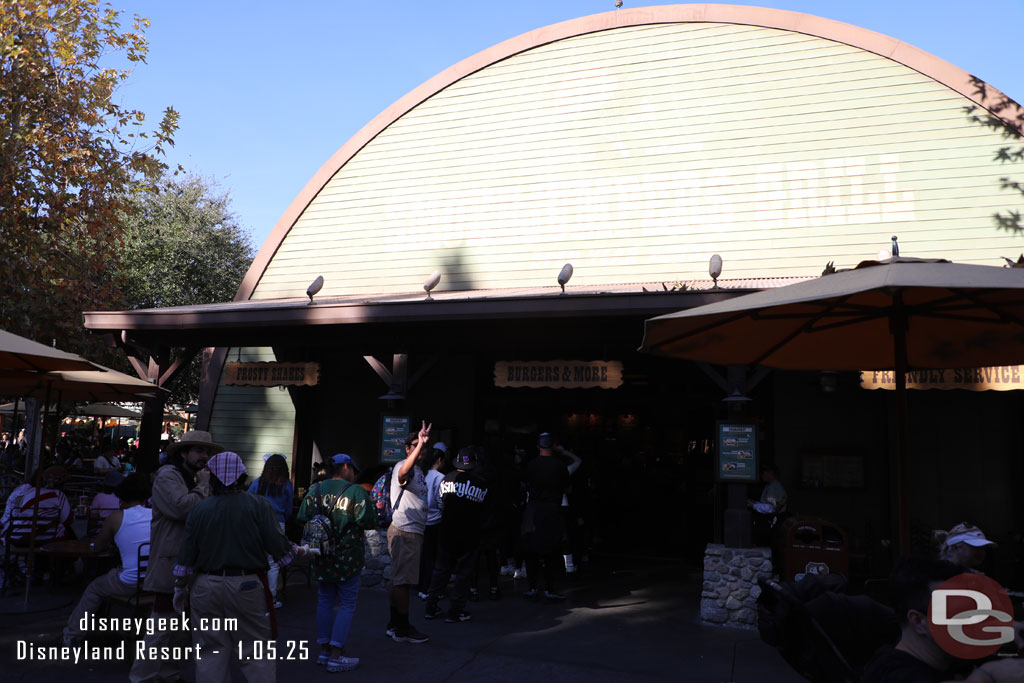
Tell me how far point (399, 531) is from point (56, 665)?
9.11 ft

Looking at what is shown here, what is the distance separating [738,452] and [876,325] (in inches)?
138

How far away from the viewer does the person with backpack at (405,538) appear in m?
6.41

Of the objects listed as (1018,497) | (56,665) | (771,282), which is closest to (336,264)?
(771,282)

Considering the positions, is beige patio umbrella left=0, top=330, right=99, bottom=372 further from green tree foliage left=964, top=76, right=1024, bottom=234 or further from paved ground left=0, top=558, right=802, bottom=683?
green tree foliage left=964, top=76, right=1024, bottom=234

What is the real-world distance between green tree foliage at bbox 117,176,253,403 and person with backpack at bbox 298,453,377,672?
1869 cm

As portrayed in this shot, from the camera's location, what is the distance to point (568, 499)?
995 cm

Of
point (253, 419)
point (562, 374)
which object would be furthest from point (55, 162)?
point (562, 374)

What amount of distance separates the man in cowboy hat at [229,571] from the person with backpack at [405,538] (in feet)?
5.83

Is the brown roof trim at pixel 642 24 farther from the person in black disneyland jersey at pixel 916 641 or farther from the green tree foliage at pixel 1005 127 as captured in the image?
the person in black disneyland jersey at pixel 916 641

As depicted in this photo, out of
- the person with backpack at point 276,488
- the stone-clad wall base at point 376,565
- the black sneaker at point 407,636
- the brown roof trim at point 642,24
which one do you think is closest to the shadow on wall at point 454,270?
the brown roof trim at point 642,24

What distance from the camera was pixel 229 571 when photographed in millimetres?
4535

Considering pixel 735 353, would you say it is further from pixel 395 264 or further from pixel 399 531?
pixel 395 264

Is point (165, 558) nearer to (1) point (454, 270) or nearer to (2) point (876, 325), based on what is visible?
(2) point (876, 325)

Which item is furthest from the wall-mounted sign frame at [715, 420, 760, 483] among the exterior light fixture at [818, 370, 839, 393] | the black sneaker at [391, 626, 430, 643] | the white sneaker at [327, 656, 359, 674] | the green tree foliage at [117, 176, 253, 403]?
the green tree foliage at [117, 176, 253, 403]
